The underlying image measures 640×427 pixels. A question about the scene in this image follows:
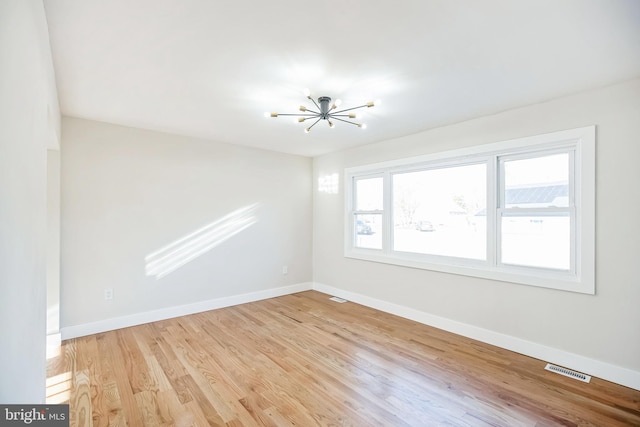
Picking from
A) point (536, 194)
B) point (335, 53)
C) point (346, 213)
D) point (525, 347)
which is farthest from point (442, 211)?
point (335, 53)

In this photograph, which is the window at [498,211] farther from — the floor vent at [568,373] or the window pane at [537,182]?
the floor vent at [568,373]

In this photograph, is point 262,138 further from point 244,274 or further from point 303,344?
point 303,344

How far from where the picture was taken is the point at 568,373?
8.51 feet

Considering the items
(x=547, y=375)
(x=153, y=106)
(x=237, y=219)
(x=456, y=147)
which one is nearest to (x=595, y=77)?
(x=456, y=147)

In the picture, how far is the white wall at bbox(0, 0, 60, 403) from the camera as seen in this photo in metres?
0.90

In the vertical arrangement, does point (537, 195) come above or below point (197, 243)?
above

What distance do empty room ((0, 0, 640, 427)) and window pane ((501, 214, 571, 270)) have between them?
24 mm

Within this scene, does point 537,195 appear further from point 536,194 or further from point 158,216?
point 158,216

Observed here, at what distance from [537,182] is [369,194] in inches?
87.9

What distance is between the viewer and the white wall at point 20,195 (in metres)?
0.90

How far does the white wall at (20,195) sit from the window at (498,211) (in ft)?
11.9

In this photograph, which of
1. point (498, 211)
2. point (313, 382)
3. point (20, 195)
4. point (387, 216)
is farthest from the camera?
point (387, 216)

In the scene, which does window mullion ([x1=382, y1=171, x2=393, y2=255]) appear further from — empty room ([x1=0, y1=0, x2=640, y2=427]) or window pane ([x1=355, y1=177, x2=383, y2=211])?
window pane ([x1=355, y1=177, x2=383, y2=211])

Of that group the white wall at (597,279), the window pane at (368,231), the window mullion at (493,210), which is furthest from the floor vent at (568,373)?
the window pane at (368,231)
